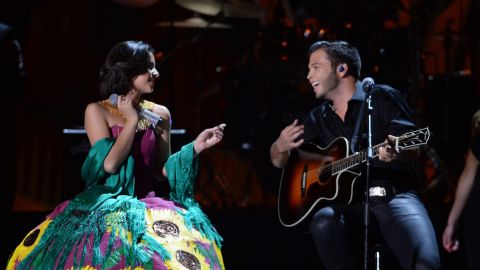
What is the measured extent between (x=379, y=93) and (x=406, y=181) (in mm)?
506

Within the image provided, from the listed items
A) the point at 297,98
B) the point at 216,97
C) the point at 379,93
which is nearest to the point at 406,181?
the point at 379,93

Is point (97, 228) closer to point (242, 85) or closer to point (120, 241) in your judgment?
point (120, 241)

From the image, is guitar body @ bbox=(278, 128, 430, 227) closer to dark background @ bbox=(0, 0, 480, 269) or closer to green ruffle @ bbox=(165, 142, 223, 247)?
green ruffle @ bbox=(165, 142, 223, 247)

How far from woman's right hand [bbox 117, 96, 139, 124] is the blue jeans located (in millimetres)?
1127

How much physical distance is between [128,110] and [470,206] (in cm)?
192

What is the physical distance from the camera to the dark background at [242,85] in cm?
538

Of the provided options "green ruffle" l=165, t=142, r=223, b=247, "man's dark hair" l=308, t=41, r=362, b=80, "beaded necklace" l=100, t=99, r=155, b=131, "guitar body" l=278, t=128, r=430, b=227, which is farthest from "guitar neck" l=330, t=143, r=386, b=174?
"beaded necklace" l=100, t=99, r=155, b=131

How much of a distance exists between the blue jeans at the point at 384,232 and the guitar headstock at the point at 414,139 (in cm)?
54

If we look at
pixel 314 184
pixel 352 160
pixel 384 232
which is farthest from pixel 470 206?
pixel 314 184

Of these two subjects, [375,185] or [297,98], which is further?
[297,98]

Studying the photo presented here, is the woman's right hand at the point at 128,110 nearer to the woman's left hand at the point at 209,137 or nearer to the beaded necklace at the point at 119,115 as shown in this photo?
the beaded necklace at the point at 119,115

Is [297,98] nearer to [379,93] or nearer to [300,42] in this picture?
[300,42]

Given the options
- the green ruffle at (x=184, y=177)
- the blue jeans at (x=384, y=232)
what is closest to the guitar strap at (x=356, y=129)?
the blue jeans at (x=384, y=232)

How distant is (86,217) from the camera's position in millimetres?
3840
